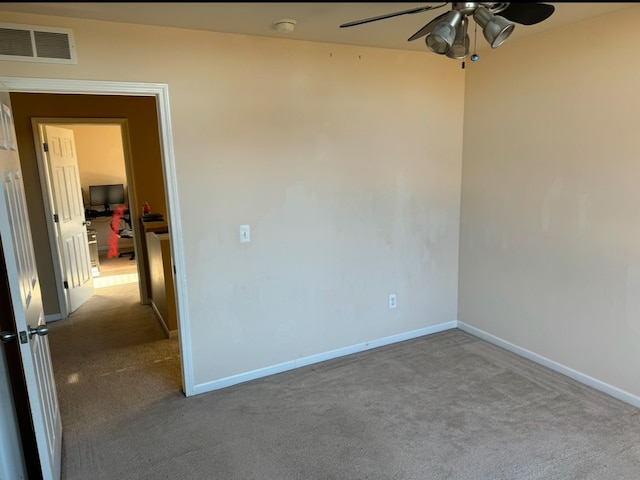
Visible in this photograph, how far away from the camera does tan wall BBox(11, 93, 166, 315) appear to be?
420cm

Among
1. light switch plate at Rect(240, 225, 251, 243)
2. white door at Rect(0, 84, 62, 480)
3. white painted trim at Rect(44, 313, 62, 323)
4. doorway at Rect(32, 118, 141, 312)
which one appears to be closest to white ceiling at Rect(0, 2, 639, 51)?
white door at Rect(0, 84, 62, 480)

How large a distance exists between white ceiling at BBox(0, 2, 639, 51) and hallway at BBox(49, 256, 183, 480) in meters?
2.38

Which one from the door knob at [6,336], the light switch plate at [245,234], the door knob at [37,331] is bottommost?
the door knob at [37,331]

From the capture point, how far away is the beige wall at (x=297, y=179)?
2.65 m

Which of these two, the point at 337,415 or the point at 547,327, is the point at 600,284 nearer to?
the point at 547,327

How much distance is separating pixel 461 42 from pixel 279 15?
1003mm

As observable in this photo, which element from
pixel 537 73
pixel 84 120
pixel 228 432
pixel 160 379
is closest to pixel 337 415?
pixel 228 432

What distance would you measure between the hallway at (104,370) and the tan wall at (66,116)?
56 cm

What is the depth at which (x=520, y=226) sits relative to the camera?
327 cm

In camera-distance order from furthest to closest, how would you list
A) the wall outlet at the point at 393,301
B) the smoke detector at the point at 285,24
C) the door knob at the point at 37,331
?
the wall outlet at the point at 393,301, the smoke detector at the point at 285,24, the door knob at the point at 37,331

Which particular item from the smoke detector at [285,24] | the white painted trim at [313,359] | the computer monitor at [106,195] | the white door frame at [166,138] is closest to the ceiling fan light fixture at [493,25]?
the smoke detector at [285,24]

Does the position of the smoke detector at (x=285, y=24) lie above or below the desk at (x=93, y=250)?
above

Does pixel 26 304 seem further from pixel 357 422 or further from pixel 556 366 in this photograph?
pixel 556 366

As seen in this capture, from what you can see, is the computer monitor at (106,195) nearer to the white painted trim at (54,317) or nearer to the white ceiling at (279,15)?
the white painted trim at (54,317)
